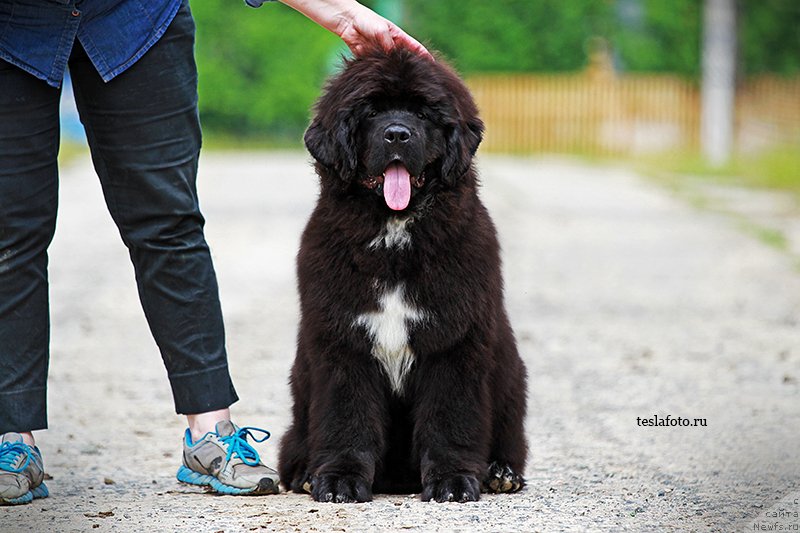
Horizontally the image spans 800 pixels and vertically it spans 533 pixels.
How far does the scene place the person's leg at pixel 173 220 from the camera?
4.34 meters

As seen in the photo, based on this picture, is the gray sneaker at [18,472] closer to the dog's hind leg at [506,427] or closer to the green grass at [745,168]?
the dog's hind leg at [506,427]

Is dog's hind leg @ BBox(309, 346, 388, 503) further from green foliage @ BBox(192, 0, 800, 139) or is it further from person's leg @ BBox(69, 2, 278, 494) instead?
green foliage @ BBox(192, 0, 800, 139)

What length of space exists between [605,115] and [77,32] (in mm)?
26189

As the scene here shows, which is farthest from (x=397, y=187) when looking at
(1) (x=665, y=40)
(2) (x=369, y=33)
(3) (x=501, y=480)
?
(1) (x=665, y=40)

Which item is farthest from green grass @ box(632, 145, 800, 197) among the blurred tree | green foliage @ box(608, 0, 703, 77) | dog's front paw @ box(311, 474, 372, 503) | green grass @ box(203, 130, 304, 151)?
dog's front paw @ box(311, 474, 372, 503)

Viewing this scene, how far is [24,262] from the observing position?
4.33 m

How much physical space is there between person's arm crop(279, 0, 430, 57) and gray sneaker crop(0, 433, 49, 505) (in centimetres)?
171

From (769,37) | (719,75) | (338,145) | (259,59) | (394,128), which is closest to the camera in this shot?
(394,128)

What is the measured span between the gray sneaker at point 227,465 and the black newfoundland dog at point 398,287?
0.21 m

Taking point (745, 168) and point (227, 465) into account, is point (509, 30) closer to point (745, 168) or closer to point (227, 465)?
point (745, 168)

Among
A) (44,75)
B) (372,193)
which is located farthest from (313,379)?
(44,75)

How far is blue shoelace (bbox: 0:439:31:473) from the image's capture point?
4.28 meters

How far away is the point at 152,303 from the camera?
4.52 meters

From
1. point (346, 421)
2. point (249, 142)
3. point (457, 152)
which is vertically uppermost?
point (457, 152)
